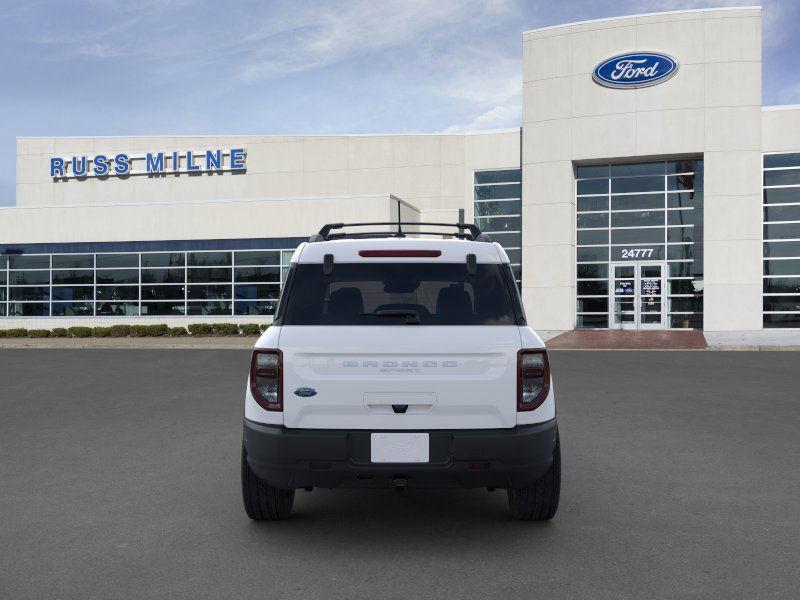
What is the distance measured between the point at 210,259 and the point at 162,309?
10.5ft

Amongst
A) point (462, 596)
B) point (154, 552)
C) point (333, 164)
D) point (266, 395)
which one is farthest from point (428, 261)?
point (333, 164)

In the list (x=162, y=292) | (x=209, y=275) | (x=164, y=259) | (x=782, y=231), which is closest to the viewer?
(x=782, y=231)

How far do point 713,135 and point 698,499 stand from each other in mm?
26223

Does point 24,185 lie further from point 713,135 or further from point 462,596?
point 462,596

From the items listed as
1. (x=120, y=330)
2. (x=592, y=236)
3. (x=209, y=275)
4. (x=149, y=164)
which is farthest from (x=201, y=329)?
(x=592, y=236)

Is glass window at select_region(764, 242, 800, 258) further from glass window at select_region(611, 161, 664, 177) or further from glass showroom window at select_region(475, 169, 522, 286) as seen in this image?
glass showroom window at select_region(475, 169, 522, 286)

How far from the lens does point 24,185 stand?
131ft

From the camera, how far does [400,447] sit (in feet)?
14.5

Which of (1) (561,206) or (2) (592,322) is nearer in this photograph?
(1) (561,206)

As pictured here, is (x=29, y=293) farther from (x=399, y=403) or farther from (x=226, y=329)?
(x=399, y=403)

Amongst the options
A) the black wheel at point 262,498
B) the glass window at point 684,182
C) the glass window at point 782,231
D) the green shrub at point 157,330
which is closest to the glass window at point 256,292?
the green shrub at point 157,330

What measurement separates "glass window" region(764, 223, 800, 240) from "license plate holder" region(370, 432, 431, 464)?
28642 mm

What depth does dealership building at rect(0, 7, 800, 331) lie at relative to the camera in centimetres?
2891

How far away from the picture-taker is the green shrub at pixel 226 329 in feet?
96.5
